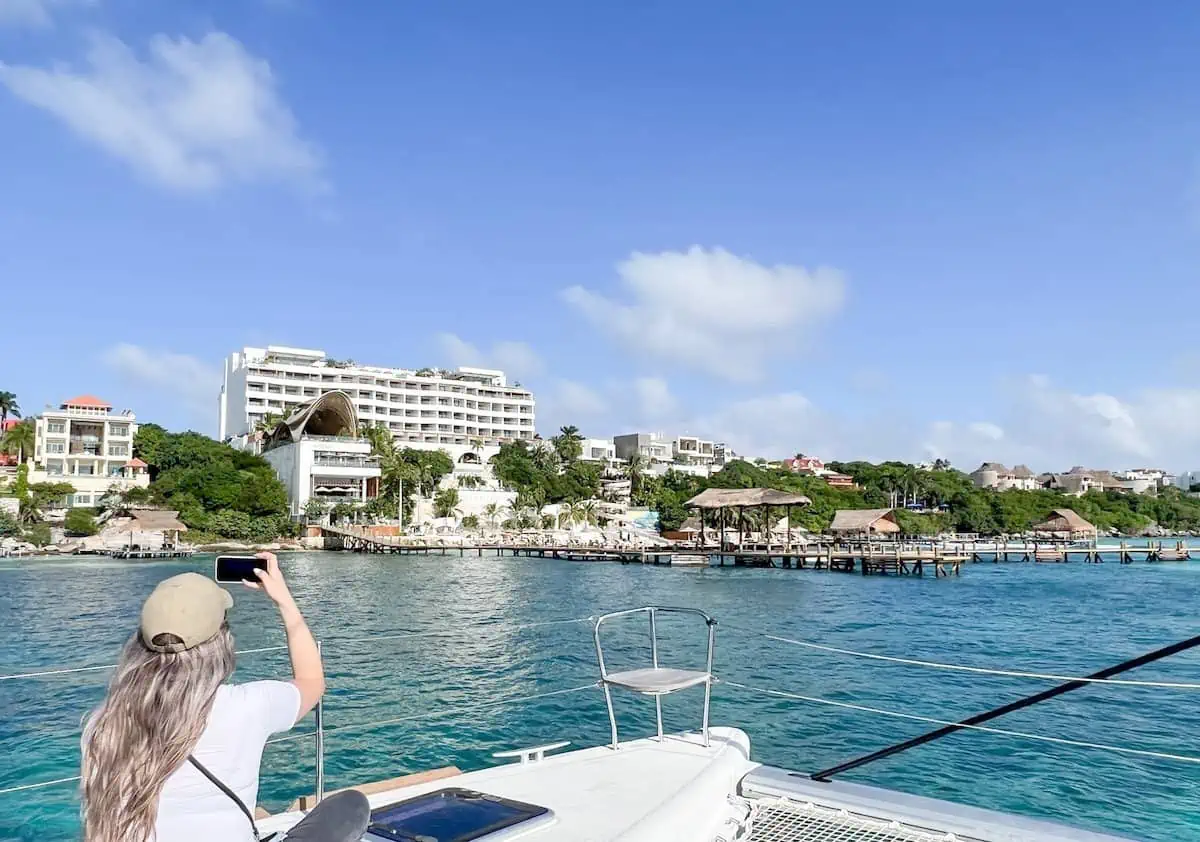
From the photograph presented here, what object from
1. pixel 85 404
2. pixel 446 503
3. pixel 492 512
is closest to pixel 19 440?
pixel 85 404

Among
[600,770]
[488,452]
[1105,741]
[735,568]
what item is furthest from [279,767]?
[488,452]

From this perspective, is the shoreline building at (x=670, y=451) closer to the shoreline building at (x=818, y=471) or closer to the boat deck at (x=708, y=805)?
the shoreline building at (x=818, y=471)

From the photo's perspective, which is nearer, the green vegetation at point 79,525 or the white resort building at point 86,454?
the green vegetation at point 79,525

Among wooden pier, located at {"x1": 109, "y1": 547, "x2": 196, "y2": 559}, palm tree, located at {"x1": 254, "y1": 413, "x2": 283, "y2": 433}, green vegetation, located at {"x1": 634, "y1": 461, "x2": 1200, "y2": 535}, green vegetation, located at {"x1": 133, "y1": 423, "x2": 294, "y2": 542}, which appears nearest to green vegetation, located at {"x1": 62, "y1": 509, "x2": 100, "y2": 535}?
green vegetation, located at {"x1": 133, "y1": 423, "x2": 294, "y2": 542}

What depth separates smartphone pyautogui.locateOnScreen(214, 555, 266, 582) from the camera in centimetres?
243

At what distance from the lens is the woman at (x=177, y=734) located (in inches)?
74.1

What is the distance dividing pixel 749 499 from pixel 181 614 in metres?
47.9

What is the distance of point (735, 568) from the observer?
49812 millimetres

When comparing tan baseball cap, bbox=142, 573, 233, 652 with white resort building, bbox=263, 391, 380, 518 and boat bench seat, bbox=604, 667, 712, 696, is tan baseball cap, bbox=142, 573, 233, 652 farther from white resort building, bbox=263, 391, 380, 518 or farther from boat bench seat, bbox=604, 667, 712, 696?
white resort building, bbox=263, 391, 380, 518

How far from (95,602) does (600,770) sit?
28.9m

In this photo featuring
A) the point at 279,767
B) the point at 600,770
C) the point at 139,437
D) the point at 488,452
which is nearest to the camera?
the point at 600,770

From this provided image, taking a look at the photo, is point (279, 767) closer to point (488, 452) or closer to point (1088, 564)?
point (1088, 564)

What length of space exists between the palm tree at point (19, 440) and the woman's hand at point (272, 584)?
83.6 m

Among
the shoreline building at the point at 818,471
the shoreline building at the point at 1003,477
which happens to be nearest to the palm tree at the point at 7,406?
the shoreline building at the point at 818,471
